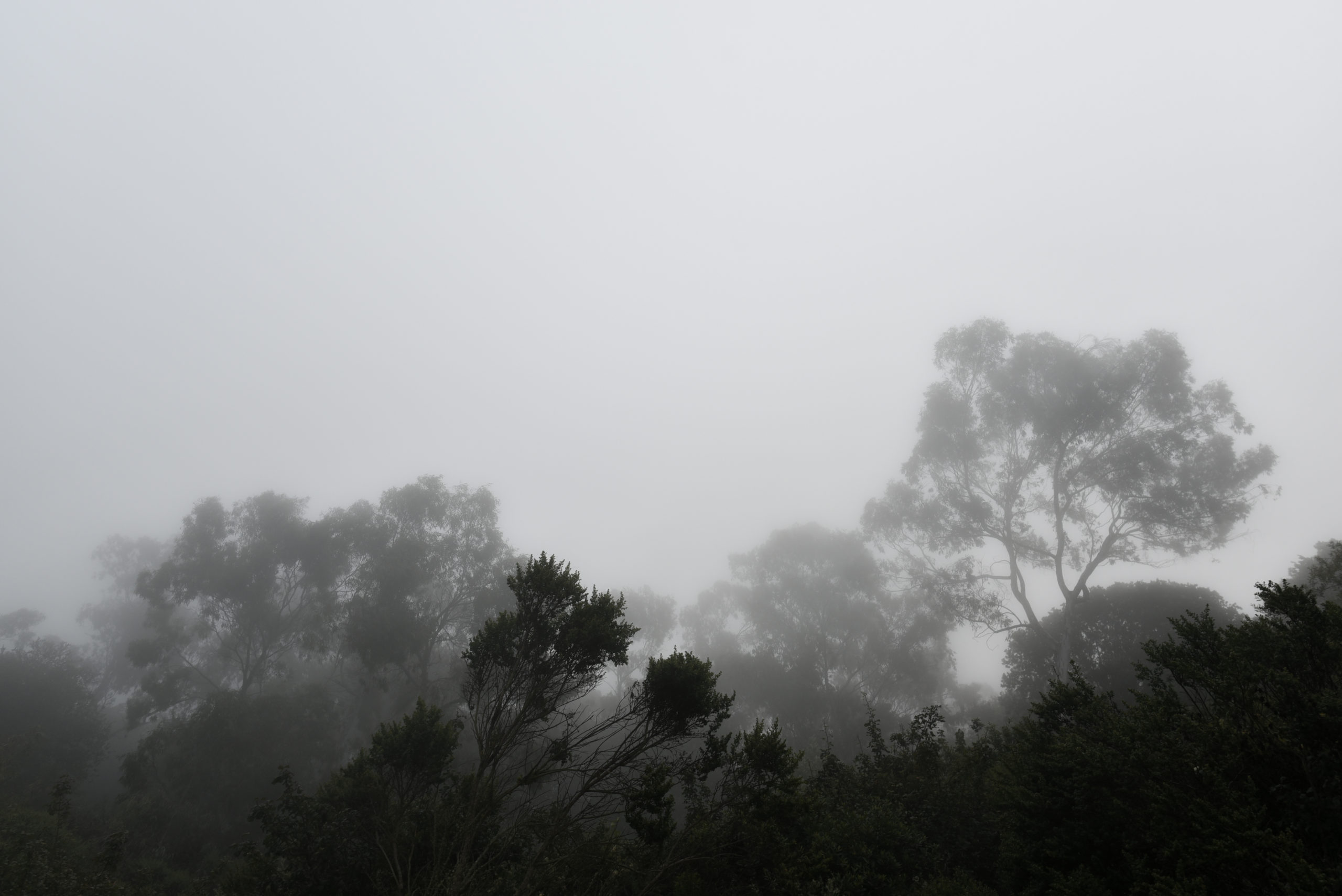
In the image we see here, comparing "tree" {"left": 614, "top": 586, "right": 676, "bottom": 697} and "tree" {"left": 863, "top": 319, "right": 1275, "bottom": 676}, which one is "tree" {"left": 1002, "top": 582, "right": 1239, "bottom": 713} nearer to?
"tree" {"left": 863, "top": 319, "right": 1275, "bottom": 676}

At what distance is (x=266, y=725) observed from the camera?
89.7 feet

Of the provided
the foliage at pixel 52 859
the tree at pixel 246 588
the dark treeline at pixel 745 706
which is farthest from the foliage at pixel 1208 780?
the tree at pixel 246 588

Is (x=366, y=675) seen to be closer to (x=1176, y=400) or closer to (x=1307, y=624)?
(x=1307, y=624)

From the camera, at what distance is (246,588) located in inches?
1293

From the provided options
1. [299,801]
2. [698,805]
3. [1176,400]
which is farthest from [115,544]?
[1176,400]

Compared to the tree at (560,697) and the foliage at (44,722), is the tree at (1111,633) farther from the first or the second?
the foliage at (44,722)

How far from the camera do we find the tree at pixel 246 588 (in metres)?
32.4

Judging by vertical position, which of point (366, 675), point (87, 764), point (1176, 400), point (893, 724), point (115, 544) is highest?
point (115, 544)

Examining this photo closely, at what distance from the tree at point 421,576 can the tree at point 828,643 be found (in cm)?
1875

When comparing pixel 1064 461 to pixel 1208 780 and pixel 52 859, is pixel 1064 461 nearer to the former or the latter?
pixel 1208 780

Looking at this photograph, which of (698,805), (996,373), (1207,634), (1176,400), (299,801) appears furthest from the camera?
(996,373)

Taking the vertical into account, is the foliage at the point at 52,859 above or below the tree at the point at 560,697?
below

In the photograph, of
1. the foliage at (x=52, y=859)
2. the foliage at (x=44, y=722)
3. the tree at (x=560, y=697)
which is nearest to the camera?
the tree at (x=560, y=697)

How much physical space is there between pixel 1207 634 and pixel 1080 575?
17938mm
